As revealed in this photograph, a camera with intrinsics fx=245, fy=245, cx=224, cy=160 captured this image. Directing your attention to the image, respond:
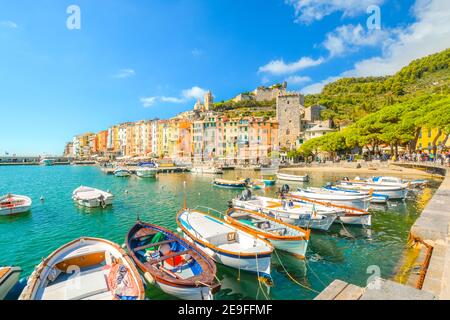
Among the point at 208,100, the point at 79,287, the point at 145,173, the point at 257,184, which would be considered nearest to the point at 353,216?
the point at 79,287

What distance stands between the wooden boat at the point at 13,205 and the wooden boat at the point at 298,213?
18573 millimetres

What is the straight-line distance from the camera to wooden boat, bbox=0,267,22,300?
302 inches

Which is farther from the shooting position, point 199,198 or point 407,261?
point 199,198

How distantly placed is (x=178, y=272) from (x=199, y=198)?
64.2ft

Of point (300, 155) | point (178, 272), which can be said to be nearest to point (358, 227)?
point (178, 272)

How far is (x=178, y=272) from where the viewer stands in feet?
28.8

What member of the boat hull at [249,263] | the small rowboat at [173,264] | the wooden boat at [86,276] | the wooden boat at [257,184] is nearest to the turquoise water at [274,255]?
the boat hull at [249,263]

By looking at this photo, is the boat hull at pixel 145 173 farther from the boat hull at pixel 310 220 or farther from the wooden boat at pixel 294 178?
the boat hull at pixel 310 220

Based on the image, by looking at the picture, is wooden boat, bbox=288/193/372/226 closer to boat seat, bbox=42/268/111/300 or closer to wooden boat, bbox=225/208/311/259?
wooden boat, bbox=225/208/311/259

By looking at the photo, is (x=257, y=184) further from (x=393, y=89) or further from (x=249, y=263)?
(x=393, y=89)

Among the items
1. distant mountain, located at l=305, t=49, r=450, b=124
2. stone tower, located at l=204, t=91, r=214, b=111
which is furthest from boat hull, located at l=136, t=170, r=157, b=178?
stone tower, located at l=204, t=91, r=214, b=111

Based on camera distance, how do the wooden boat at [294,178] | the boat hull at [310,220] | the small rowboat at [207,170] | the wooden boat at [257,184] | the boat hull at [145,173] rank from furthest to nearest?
the small rowboat at [207,170] < the boat hull at [145,173] < the wooden boat at [294,178] < the wooden boat at [257,184] < the boat hull at [310,220]

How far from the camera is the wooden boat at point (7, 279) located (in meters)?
7.67
